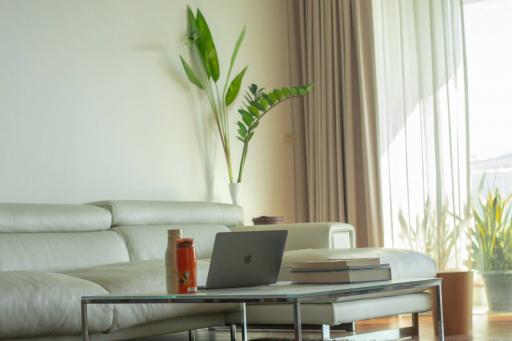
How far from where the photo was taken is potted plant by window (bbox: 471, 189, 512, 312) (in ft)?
16.8

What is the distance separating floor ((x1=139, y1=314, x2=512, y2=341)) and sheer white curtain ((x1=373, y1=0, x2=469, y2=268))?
0.48m

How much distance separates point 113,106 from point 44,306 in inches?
78.6

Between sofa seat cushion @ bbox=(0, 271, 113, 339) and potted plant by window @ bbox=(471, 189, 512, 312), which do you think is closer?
sofa seat cushion @ bbox=(0, 271, 113, 339)

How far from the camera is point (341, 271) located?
94.1 inches

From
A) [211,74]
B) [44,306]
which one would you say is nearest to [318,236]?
[211,74]

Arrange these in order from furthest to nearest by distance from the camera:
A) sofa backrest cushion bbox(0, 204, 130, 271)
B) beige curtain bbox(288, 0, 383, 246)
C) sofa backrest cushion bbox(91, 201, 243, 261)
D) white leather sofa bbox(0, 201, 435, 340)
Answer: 1. beige curtain bbox(288, 0, 383, 246)
2. sofa backrest cushion bbox(91, 201, 243, 261)
3. sofa backrest cushion bbox(0, 204, 130, 271)
4. white leather sofa bbox(0, 201, 435, 340)

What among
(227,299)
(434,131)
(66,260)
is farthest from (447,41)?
(227,299)

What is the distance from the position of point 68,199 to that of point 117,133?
52cm

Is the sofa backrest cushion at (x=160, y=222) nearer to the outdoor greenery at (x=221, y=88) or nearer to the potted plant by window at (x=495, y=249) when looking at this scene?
the outdoor greenery at (x=221, y=88)

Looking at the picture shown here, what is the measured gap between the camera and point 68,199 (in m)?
4.19

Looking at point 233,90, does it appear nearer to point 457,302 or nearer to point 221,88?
point 221,88

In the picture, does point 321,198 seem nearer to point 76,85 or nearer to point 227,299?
point 76,85

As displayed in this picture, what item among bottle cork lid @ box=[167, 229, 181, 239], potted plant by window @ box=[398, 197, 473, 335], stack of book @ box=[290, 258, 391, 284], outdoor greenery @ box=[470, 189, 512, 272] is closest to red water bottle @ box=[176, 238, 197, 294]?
bottle cork lid @ box=[167, 229, 181, 239]

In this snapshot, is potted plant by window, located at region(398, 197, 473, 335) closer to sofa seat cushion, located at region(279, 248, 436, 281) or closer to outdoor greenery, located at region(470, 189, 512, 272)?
outdoor greenery, located at region(470, 189, 512, 272)
